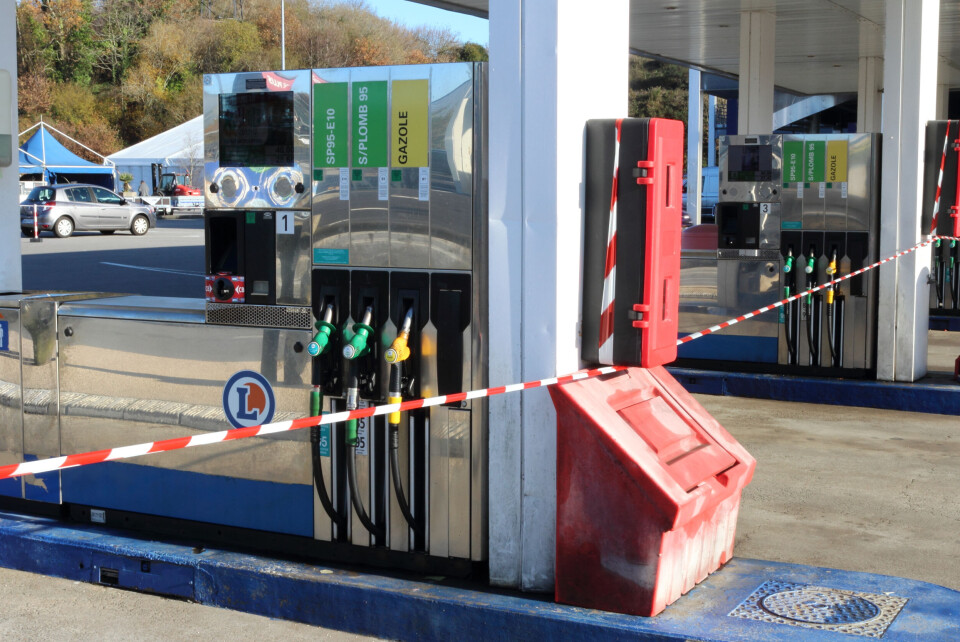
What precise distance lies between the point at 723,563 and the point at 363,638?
1.55 m

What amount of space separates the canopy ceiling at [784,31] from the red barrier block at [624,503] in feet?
35.5

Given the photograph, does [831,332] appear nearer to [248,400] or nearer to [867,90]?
[248,400]

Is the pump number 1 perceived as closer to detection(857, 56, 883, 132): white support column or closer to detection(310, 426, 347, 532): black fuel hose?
detection(310, 426, 347, 532): black fuel hose

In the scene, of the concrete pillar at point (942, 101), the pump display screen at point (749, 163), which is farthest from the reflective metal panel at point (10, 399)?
the concrete pillar at point (942, 101)

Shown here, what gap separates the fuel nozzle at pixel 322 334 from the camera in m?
4.46

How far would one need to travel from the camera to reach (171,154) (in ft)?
146

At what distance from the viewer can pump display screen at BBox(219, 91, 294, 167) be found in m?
4.68

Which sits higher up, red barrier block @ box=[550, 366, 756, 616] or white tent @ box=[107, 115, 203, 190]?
white tent @ box=[107, 115, 203, 190]

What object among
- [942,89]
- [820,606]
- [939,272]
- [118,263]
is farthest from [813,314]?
[942,89]

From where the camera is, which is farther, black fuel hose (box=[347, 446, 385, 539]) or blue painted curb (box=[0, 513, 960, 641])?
black fuel hose (box=[347, 446, 385, 539])

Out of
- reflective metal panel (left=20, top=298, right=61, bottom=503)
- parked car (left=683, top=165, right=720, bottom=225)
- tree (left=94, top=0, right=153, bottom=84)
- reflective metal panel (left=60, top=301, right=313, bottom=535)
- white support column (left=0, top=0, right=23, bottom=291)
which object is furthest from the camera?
tree (left=94, top=0, right=153, bottom=84)

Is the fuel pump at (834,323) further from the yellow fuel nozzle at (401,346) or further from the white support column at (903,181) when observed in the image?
the yellow fuel nozzle at (401,346)

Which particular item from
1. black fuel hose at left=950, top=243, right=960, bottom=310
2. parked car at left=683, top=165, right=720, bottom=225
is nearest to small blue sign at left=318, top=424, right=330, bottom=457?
black fuel hose at left=950, top=243, right=960, bottom=310

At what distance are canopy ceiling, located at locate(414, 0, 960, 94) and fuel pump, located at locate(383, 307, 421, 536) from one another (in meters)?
10.5
